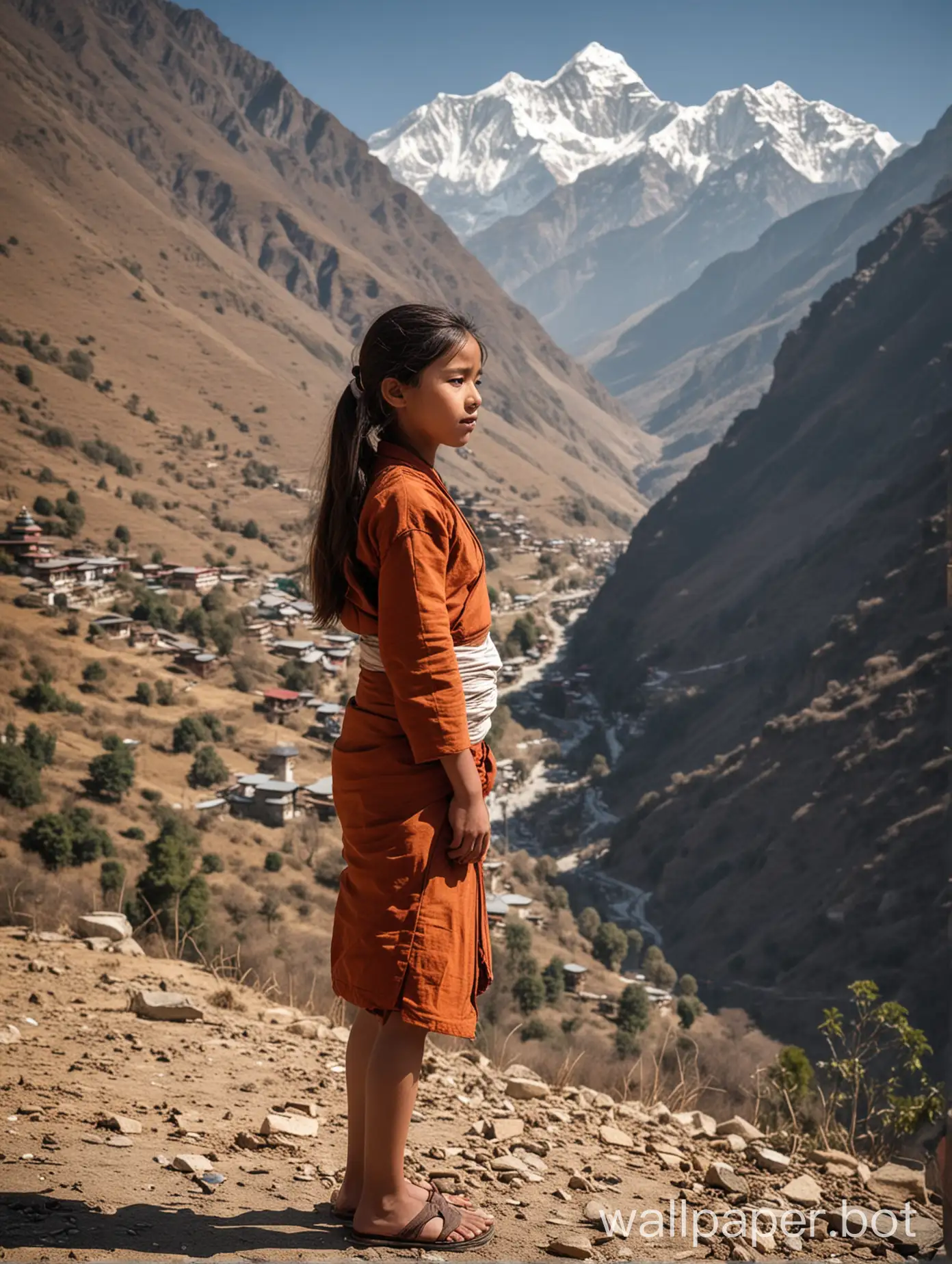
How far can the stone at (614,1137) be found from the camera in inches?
144

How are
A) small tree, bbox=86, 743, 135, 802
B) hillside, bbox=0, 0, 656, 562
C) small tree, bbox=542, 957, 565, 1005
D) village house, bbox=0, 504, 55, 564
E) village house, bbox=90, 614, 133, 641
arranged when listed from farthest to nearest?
hillside, bbox=0, 0, 656, 562 → village house, bbox=0, 504, 55, 564 → village house, bbox=90, 614, 133, 641 → small tree, bbox=542, 957, 565, 1005 → small tree, bbox=86, 743, 135, 802

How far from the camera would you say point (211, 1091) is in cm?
366

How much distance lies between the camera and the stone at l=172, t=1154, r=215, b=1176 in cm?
287

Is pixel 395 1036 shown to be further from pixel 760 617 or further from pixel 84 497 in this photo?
pixel 760 617

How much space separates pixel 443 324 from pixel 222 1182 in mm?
2190

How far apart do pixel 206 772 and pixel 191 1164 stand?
27.0 m

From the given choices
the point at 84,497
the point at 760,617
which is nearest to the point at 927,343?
the point at 760,617

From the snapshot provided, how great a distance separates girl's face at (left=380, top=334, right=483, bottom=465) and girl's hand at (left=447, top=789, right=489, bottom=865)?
83 cm

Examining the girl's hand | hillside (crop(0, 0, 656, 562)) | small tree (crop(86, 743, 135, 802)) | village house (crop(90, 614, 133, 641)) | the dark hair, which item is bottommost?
the girl's hand

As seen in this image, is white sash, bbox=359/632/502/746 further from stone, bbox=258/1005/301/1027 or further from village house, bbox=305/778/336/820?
village house, bbox=305/778/336/820

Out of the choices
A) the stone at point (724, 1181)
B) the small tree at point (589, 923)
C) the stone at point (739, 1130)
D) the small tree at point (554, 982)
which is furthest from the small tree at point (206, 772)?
the stone at point (724, 1181)

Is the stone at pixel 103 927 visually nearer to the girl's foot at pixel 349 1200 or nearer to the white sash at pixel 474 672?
the girl's foot at pixel 349 1200

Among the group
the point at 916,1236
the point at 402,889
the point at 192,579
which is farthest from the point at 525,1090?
the point at 192,579

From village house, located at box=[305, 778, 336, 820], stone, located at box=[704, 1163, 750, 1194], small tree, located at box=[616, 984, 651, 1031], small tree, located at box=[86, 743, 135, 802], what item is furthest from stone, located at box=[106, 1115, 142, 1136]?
village house, located at box=[305, 778, 336, 820]
